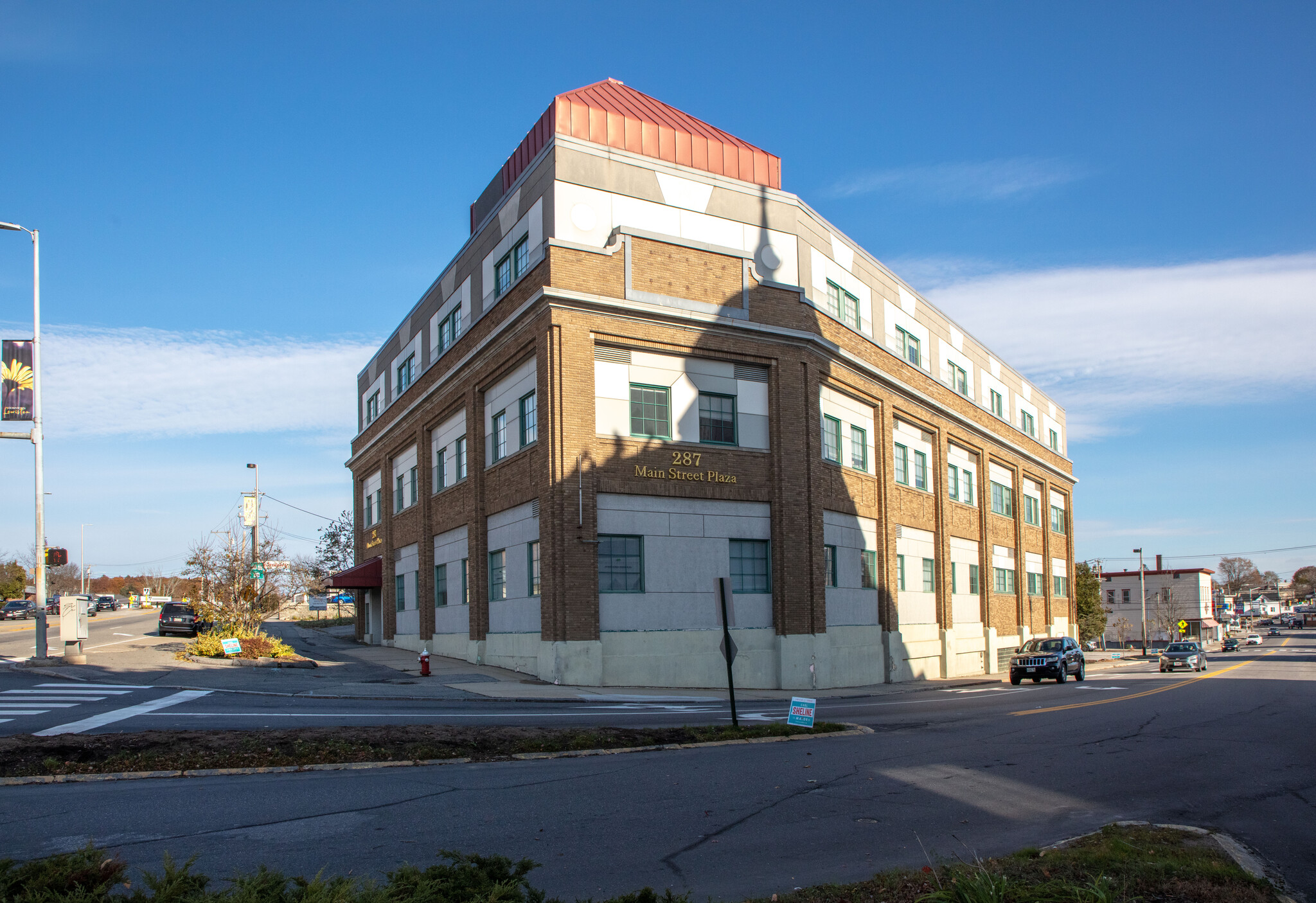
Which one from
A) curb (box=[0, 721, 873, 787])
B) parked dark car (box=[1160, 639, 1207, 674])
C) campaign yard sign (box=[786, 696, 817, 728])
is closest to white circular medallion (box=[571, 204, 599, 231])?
campaign yard sign (box=[786, 696, 817, 728])

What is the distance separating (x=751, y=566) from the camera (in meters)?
27.9

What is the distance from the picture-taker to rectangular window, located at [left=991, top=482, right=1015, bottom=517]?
48.1 m

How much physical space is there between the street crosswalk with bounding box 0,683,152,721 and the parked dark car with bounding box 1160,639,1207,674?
38353mm

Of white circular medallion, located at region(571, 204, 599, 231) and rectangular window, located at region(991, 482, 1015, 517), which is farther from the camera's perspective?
rectangular window, located at region(991, 482, 1015, 517)

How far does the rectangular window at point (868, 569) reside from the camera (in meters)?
32.9

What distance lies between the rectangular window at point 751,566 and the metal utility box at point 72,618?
57.6 feet

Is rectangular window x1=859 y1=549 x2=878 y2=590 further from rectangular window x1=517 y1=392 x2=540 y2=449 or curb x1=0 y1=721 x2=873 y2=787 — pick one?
curb x1=0 y1=721 x2=873 y2=787

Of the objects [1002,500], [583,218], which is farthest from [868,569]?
[1002,500]

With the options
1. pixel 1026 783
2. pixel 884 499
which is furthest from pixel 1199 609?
pixel 1026 783

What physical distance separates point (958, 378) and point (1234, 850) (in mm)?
39380

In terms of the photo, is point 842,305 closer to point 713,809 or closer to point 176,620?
point 713,809

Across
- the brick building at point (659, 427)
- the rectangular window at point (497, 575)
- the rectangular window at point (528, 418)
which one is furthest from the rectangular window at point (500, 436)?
the rectangular window at point (497, 575)

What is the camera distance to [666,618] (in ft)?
85.9

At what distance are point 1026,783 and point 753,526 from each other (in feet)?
57.0
